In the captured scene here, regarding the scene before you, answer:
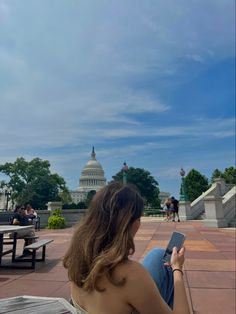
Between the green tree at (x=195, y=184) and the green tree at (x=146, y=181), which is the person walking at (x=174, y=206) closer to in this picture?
the green tree at (x=195, y=184)

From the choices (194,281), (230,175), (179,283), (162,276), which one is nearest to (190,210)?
(194,281)

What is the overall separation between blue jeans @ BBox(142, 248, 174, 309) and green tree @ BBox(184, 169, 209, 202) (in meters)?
52.7

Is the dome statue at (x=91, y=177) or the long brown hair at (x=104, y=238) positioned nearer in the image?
the long brown hair at (x=104, y=238)

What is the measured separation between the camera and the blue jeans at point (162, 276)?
1980mm

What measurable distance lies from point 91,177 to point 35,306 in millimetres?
121281

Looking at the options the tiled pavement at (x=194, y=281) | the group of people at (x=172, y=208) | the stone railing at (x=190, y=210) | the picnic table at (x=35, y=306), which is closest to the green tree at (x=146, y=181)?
the stone railing at (x=190, y=210)

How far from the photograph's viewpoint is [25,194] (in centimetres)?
5659

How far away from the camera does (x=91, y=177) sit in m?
123

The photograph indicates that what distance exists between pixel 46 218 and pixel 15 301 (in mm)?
19224

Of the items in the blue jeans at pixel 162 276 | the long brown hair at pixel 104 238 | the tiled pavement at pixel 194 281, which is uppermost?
the long brown hair at pixel 104 238

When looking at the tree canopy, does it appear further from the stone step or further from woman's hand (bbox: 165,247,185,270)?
woman's hand (bbox: 165,247,185,270)

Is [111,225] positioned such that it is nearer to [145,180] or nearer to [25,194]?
[25,194]

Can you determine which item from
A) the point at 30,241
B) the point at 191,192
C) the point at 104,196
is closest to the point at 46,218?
the point at 30,241

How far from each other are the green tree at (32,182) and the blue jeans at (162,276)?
183 ft
